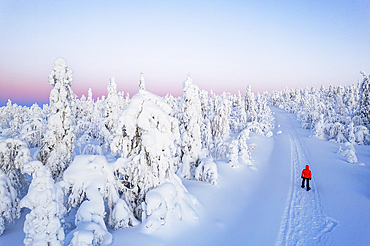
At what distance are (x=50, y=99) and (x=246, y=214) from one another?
11532 millimetres

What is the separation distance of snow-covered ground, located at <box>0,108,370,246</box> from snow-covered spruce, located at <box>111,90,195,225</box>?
158cm

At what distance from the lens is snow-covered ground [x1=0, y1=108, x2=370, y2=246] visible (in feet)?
23.3

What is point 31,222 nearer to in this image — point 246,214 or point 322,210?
point 246,214

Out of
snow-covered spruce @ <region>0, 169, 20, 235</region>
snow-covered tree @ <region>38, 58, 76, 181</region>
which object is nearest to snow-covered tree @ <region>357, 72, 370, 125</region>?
snow-covered tree @ <region>38, 58, 76, 181</region>

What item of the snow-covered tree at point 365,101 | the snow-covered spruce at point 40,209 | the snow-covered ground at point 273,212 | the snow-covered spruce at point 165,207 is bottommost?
the snow-covered ground at point 273,212

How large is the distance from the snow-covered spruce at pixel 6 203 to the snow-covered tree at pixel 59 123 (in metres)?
1.96

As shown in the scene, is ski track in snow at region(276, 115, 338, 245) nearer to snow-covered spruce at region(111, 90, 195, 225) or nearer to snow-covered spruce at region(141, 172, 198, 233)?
snow-covered spruce at region(141, 172, 198, 233)

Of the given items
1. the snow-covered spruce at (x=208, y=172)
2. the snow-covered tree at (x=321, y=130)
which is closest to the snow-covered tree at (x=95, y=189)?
the snow-covered spruce at (x=208, y=172)

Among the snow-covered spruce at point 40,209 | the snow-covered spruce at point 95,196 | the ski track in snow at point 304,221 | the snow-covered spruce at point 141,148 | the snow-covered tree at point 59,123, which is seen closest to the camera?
the snow-covered spruce at point 40,209

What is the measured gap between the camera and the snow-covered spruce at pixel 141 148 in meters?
7.95

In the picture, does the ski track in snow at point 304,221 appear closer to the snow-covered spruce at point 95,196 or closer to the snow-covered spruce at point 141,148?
the snow-covered spruce at point 141,148

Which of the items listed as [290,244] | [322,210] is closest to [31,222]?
[290,244]

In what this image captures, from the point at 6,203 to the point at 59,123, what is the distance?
3.95 meters

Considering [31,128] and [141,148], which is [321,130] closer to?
[141,148]
